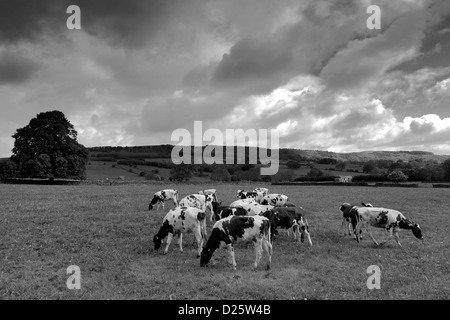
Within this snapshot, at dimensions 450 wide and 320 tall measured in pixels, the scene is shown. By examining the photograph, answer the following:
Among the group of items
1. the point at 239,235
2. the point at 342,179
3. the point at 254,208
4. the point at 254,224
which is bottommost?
the point at 342,179

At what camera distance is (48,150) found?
5672 centimetres

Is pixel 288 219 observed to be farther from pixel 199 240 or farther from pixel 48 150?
pixel 48 150

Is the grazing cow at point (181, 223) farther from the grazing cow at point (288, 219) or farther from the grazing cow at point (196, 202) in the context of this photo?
the grazing cow at point (196, 202)

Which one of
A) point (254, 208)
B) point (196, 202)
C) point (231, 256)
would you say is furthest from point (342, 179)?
point (231, 256)

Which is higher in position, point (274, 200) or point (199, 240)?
point (274, 200)

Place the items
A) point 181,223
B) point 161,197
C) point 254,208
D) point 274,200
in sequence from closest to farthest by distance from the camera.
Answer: point 181,223, point 254,208, point 274,200, point 161,197

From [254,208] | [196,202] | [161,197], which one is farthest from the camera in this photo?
[161,197]

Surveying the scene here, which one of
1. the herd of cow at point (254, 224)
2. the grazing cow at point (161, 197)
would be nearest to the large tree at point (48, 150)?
the grazing cow at point (161, 197)

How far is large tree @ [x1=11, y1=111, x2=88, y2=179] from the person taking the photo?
5466 cm

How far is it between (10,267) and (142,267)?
535cm

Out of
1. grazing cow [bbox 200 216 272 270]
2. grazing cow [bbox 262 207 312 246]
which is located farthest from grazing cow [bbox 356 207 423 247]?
grazing cow [bbox 200 216 272 270]

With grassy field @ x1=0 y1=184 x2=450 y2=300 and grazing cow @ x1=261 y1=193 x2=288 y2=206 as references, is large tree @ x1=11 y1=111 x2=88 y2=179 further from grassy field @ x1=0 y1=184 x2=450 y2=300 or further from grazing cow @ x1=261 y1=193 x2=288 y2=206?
grazing cow @ x1=261 y1=193 x2=288 y2=206
